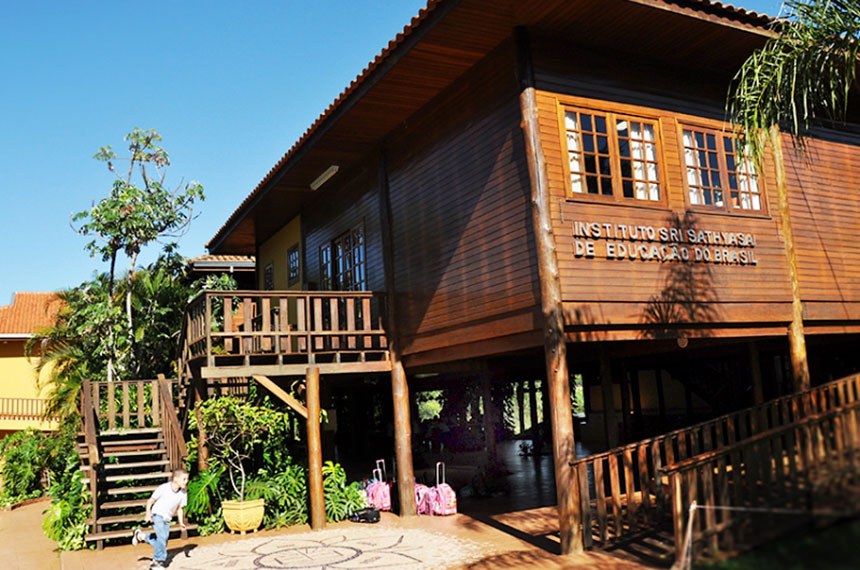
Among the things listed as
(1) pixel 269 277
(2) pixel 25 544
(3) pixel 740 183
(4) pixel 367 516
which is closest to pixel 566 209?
(3) pixel 740 183

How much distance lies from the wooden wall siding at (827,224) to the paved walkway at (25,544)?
1130 centimetres

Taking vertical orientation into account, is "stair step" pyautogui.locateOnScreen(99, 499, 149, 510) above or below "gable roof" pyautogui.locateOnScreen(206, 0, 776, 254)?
below

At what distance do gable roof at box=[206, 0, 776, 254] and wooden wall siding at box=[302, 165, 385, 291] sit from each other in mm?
962

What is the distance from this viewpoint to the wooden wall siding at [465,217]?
30.0 feet

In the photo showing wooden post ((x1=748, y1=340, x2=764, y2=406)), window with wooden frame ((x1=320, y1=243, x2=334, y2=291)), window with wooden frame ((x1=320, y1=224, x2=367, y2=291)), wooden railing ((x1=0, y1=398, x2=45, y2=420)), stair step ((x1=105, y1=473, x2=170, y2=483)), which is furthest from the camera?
wooden railing ((x1=0, y1=398, x2=45, y2=420))

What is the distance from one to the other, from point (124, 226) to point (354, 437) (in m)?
9.32

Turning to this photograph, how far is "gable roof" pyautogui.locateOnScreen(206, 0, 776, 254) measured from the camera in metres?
8.52

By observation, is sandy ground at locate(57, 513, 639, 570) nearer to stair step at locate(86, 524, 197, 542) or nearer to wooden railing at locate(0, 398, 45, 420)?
stair step at locate(86, 524, 197, 542)

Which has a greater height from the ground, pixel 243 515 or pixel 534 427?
pixel 534 427

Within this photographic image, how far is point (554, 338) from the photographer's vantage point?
840cm

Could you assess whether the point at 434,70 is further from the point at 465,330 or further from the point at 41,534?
the point at 41,534

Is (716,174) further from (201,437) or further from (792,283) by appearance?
(201,437)

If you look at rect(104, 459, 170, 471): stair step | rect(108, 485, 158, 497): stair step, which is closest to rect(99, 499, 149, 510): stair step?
rect(108, 485, 158, 497): stair step

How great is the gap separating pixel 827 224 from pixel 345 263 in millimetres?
8331
